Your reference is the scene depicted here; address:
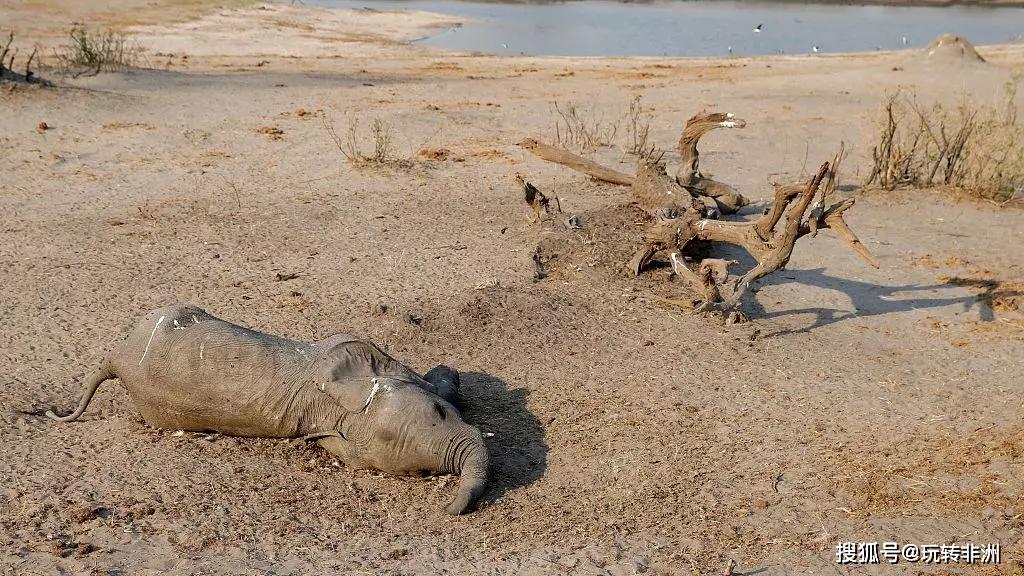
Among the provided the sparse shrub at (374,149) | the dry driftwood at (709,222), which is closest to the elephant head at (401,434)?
the dry driftwood at (709,222)

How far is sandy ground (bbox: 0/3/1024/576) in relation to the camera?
422 centimetres

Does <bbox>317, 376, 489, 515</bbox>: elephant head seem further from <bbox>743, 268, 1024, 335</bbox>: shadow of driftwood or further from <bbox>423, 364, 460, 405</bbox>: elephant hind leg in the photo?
<bbox>743, 268, 1024, 335</bbox>: shadow of driftwood

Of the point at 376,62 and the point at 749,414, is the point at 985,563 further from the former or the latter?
the point at 376,62

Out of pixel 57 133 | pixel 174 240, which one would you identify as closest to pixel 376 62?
pixel 57 133

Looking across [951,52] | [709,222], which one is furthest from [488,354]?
[951,52]

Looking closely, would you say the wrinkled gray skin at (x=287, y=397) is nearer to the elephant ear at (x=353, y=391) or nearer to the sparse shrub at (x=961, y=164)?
the elephant ear at (x=353, y=391)

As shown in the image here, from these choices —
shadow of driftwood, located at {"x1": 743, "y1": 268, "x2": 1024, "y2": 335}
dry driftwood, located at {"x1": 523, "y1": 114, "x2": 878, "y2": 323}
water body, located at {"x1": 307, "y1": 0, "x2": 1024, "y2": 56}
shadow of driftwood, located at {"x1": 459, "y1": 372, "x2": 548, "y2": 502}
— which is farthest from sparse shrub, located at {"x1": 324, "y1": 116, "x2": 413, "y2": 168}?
water body, located at {"x1": 307, "y1": 0, "x2": 1024, "y2": 56}

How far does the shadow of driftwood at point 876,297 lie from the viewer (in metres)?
7.03

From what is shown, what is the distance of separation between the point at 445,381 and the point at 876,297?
383 cm

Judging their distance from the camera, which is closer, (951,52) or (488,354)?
(488,354)

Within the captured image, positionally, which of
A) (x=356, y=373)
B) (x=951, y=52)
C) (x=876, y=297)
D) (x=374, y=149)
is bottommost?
(x=876, y=297)

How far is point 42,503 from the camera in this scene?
424 centimetres

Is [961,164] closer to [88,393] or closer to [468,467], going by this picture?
[468,467]

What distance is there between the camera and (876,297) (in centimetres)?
743
